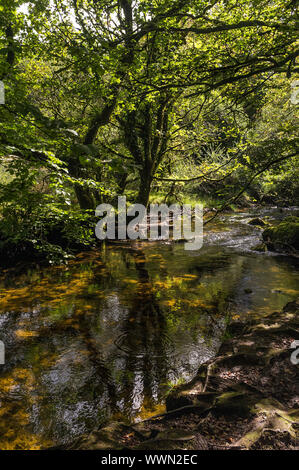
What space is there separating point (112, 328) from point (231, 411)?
10.6 ft

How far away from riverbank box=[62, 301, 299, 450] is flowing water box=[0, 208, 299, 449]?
801mm

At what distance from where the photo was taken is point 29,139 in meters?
3.87

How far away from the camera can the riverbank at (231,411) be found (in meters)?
2.13

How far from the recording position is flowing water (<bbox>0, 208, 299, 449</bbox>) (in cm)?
344

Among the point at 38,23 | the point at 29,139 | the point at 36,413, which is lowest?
the point at 36,413

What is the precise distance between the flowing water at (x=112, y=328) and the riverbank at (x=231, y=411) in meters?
0.80

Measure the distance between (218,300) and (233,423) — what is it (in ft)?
14.3

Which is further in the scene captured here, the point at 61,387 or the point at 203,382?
the point at 61,387

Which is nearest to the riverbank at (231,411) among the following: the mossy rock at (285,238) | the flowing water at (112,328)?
the flowing water at (112,328)

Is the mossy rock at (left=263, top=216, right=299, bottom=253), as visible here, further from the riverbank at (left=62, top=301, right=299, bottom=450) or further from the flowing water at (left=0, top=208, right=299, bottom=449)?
the riverbank at (left=62, top=301, right=299, bottom=450)
